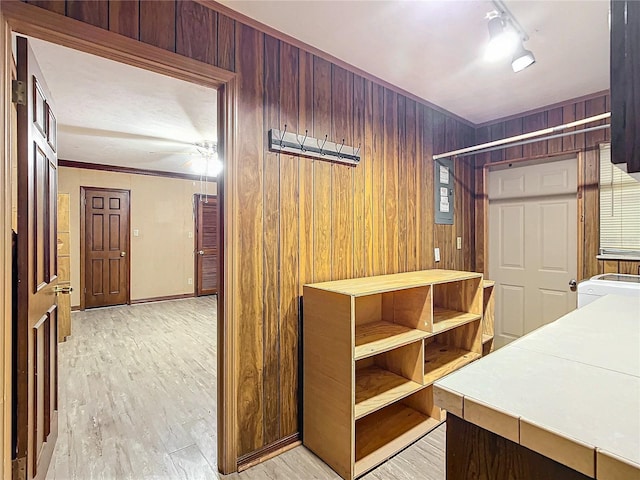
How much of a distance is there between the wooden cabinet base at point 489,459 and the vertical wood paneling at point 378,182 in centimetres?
177

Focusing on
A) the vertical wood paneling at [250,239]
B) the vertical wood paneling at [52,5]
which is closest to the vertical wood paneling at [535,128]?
the vertical wood paneling at [250,239]

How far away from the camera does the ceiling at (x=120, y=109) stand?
2459 millimetres

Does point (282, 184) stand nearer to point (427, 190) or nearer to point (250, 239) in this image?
point (250, 239)

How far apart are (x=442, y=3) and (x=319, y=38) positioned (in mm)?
696

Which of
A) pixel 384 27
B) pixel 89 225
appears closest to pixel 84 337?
pixel 89 225

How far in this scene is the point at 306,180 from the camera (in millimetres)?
2168

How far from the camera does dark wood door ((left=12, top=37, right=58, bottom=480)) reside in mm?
1417

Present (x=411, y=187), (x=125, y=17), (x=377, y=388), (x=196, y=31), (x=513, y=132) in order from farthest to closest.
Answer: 1. (x=513, y=132)
2. (x=411, y=187)
3. (x=377, y=388)
4. (x=196, y=31)
5. (x=125, y=17)

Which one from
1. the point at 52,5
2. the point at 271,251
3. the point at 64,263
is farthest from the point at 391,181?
the point at 64,263

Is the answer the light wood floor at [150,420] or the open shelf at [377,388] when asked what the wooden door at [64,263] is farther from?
the open shelf at [377,388]

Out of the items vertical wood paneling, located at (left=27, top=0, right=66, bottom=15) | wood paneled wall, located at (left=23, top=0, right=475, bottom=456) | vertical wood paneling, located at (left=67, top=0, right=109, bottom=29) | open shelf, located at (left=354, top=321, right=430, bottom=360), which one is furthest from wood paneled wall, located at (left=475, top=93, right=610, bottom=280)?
vertical wood paneling, located at (left=27, top=0, right=66, bottom=15)

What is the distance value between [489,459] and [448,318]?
1908 mm

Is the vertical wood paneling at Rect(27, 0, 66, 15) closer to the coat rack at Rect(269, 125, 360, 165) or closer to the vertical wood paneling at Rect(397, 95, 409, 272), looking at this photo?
the coat rack at Rect(269, 125, 360, 165)

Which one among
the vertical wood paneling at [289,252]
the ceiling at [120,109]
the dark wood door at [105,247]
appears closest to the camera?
the vertical wood paneling at [289,252]
